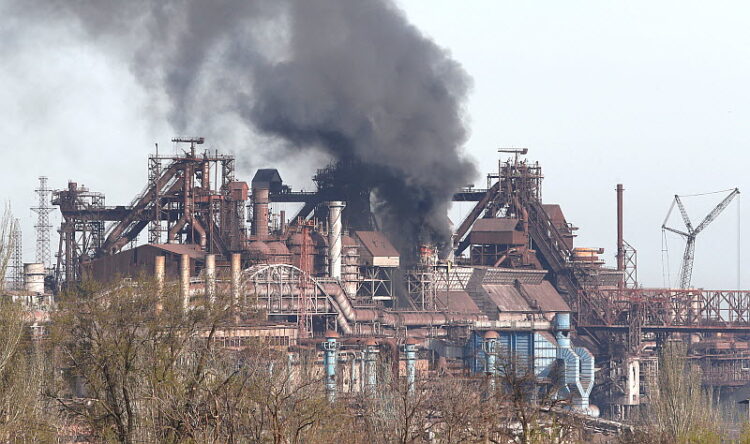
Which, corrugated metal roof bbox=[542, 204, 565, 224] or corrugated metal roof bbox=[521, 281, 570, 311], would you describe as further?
corrugated metal roof bbox=[542, 204, 565, 224]

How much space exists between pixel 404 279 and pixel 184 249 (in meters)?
22.7

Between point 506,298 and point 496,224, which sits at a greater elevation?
point 496,224

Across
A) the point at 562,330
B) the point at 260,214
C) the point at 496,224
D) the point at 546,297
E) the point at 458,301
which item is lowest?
the point at 562,330

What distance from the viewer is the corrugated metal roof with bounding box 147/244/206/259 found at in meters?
107

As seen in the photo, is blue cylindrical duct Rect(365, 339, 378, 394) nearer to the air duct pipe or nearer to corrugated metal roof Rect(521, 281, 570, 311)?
the air duct pipe

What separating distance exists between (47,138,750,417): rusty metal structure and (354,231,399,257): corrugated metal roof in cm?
16

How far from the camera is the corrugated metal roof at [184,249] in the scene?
107m

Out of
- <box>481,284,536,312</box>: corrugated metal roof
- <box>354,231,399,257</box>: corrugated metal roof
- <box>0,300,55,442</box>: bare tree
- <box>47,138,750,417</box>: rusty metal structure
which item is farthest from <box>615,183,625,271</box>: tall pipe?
<box>0,300,55,442</box>: bare tree

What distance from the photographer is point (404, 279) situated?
125812 millimetres

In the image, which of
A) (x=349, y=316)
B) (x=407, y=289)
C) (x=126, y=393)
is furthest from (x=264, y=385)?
(x=407, y=289)

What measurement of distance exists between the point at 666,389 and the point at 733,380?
63250 millimetres

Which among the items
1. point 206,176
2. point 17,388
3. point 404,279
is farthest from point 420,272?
point 17,388

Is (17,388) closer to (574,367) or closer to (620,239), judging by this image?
(574,367)

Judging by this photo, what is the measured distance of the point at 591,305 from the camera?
133875mm
